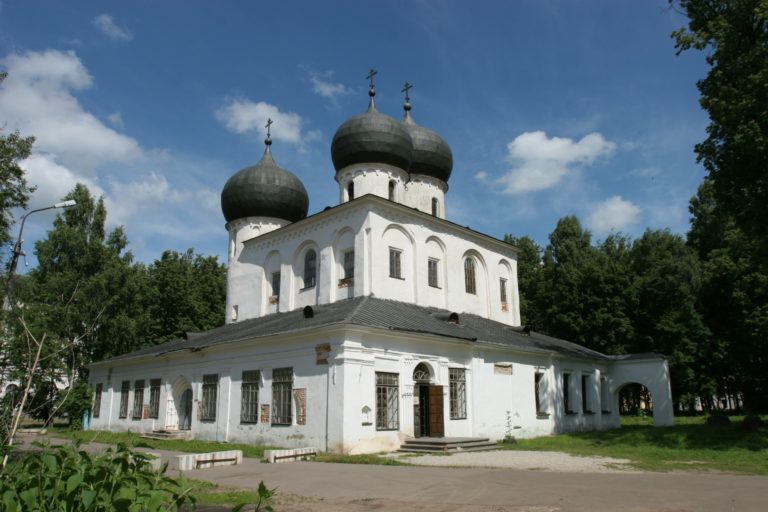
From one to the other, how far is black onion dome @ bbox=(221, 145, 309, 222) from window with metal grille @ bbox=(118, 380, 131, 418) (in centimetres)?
831

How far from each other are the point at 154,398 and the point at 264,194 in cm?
956

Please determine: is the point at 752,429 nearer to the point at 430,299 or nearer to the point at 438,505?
the point at 430,299

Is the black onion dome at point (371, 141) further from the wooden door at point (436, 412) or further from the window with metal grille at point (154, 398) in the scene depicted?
the window with metal grille at point (154, 398)

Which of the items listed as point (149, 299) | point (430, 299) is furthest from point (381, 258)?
point (149, 299)

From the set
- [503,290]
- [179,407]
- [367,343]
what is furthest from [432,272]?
[179,407]

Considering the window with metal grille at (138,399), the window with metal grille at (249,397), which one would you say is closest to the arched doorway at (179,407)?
the window with metal grille at (138,399)

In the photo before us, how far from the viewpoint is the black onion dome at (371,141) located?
2370cm

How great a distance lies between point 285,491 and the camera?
377 inches

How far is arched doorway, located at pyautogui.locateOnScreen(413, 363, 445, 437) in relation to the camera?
17.2 metres

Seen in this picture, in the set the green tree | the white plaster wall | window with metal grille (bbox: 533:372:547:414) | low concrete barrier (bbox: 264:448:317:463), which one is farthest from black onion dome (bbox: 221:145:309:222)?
the green tree

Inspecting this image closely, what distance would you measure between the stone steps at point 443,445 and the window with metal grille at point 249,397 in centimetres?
472

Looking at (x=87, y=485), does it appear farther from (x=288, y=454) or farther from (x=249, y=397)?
(x=249, y=397)

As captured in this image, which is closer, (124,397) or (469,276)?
(469,276)

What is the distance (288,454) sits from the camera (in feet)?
46.7
